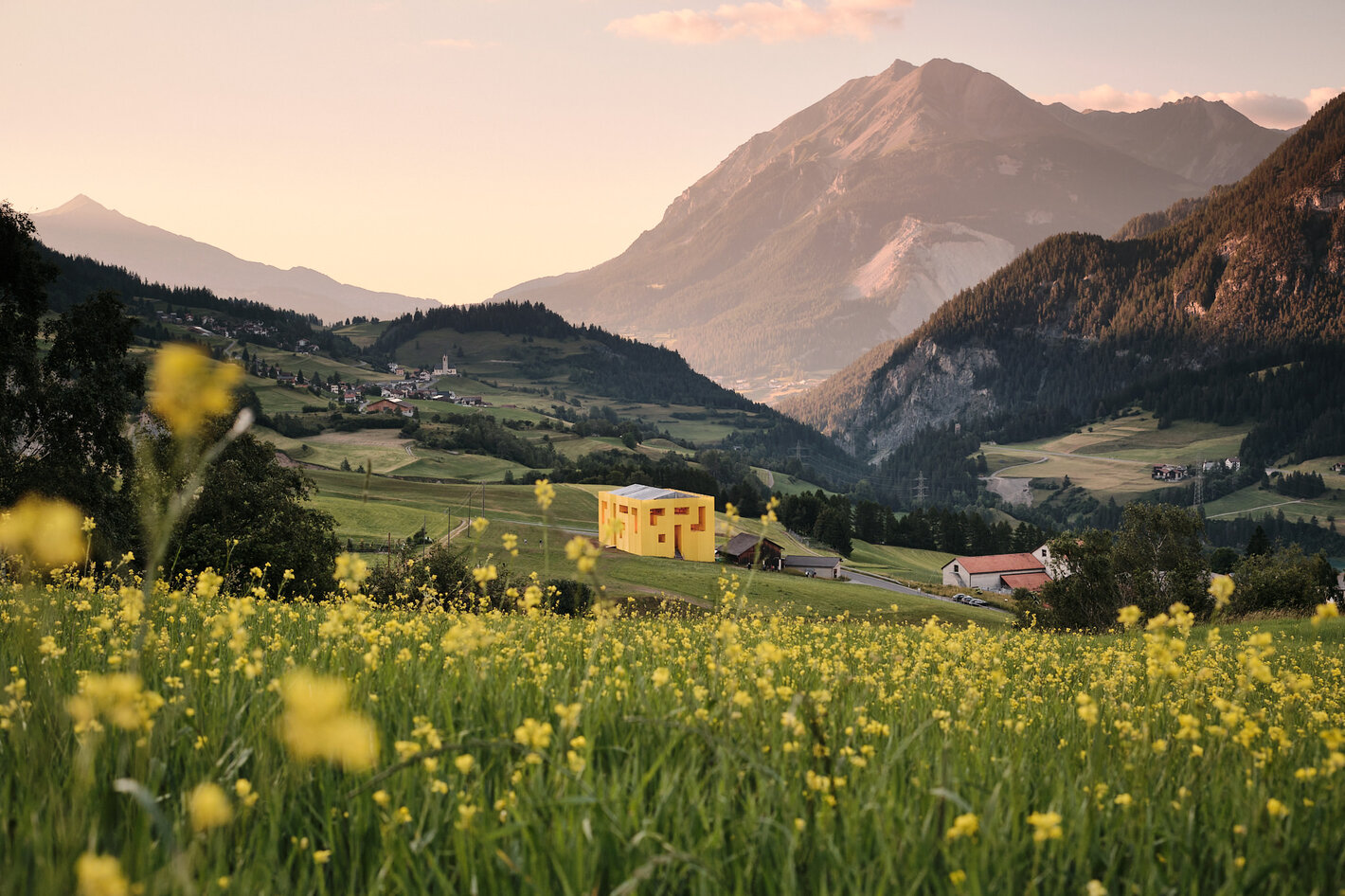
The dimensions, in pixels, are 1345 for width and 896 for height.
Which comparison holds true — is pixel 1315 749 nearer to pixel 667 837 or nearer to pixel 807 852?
pixel 807 852

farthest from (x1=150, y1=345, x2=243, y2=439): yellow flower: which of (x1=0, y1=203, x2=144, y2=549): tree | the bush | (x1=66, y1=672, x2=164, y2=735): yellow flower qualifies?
(x1=0, y1=203, x2=144, y2=549): tree

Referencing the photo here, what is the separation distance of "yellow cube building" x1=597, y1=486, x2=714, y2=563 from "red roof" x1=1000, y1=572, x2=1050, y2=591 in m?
67.8

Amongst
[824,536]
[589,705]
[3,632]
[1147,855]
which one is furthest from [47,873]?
[824,536]

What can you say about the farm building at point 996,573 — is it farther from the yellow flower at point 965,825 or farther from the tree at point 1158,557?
the yellow flower at point 965,825

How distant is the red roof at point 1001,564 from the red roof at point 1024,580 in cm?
106

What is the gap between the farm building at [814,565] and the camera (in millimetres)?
115875

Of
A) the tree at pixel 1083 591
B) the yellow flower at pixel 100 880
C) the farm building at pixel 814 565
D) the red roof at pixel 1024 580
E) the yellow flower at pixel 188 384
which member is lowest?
the red roof at pixel 1024 580

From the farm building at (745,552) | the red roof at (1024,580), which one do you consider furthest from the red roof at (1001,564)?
the farm building at (745,552)

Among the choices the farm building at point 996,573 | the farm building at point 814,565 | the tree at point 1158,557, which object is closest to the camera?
the tree at point 1158,557

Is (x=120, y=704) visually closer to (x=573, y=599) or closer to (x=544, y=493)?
(x=544, y=493)

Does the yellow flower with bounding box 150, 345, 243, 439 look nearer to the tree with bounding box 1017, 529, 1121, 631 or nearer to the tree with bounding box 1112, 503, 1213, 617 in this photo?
the tree with bounding box 1017, 529, 1121, 631

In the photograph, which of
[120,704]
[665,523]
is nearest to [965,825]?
[120,704]

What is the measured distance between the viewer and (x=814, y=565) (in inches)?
4601

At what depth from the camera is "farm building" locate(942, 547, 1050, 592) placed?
458 feet
